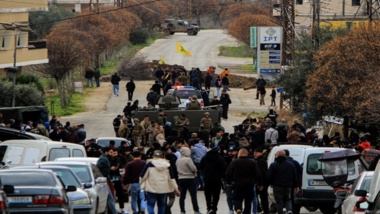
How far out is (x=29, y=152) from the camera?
28578 mm

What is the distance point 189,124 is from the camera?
45656mm

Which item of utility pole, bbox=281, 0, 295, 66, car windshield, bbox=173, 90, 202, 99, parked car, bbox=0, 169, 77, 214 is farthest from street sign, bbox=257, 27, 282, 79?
parked car, bbox=0, 169, 77, 214

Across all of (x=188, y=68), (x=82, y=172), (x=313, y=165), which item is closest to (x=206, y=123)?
(x=313, y=165)

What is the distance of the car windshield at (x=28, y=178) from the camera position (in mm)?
20328

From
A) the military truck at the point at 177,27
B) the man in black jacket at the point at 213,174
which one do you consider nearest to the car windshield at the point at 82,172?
the man in black jacket at the point at 213,174

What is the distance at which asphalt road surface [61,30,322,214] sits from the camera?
51.0m

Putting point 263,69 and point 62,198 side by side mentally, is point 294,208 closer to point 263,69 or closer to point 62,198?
point 62,198

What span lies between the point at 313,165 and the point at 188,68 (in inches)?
2500

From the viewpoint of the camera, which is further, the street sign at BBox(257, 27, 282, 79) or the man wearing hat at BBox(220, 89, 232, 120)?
the street sign at BBox(257, 27, 282, 79)

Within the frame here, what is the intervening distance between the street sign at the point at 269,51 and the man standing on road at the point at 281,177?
4087 cm

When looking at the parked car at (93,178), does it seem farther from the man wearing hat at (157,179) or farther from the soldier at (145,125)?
the soldier at (145,125)

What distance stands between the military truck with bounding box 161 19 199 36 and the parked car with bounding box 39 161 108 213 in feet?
329

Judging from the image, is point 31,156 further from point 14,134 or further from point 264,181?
point 264,181

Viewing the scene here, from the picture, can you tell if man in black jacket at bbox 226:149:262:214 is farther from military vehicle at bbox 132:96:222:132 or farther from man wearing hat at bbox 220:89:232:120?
man wearing hat at bbox 220:89:232:120
